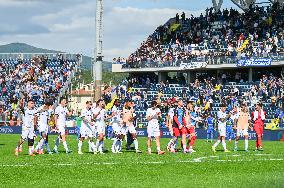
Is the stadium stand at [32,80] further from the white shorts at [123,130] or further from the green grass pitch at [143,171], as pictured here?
the green grass pitch at [143,171]

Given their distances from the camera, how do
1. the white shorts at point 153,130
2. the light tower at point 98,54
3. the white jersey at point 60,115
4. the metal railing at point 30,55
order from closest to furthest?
1. the white shorts at point 153,130
2. the white jersey at point 60,115
3. the light tower at point 98,54
4. the metal railing at point 30,55

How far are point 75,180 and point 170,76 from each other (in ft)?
168

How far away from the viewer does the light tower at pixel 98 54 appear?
52.1 m

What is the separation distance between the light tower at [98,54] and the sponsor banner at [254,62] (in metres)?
11.3

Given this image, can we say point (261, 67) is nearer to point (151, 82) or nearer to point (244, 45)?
point (244, 45)

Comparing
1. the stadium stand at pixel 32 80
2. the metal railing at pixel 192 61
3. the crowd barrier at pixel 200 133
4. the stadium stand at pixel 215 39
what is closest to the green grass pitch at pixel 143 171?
the crowd barrier at pixel 200 133

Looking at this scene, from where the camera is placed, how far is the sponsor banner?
2206 inches

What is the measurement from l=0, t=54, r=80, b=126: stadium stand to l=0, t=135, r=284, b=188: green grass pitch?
132 feet

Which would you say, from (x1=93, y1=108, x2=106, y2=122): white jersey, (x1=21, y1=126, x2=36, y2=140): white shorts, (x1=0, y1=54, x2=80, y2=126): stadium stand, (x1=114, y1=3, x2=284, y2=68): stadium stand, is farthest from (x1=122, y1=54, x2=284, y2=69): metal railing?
(x1=21, y1=126, x2=36, y2=140): white shorts

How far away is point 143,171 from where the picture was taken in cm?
2023

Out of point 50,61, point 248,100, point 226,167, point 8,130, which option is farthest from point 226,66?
point 226,167

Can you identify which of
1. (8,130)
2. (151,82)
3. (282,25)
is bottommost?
(8,130)

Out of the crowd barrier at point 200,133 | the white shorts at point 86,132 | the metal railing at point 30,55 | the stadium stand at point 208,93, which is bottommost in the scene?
the crowd barrier at point 200,133

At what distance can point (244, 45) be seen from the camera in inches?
2329
